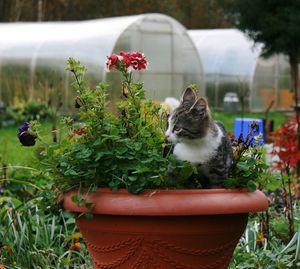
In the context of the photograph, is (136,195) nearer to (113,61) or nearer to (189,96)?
(189,96)

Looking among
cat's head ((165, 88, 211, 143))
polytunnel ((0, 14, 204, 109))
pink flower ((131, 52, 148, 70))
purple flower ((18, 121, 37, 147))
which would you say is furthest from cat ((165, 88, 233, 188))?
polytunnel ((0, 14, 204, 109))

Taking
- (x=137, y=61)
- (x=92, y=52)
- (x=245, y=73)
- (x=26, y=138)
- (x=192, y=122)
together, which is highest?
(x=137, y=61)

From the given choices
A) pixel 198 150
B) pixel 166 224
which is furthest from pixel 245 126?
pixel 166 224

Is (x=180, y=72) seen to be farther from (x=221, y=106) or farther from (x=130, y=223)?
(x=130, y=223)

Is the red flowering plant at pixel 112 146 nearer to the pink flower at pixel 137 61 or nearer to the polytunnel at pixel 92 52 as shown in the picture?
the pink flower at pixel 137 61

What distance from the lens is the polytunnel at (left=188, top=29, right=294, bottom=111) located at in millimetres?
23484

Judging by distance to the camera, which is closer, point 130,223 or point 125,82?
point 130,223

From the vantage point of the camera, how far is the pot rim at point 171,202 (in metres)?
2.80

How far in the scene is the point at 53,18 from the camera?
34000mm

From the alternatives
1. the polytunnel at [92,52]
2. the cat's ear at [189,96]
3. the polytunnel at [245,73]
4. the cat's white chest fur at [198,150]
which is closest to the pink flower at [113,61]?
the cat's ear at [189,96]

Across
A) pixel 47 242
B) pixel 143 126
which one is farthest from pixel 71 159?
pixel 47 242

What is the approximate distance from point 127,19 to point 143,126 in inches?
640

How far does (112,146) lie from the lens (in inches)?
117

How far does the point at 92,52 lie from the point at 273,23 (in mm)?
6072
